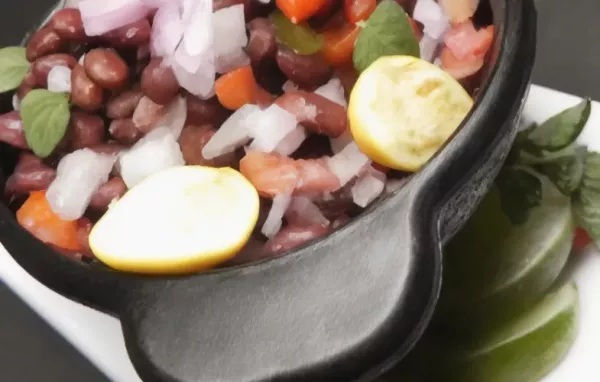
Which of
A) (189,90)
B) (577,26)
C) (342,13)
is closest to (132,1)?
(189,90)

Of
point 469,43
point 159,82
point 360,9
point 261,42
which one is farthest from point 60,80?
point 469,43

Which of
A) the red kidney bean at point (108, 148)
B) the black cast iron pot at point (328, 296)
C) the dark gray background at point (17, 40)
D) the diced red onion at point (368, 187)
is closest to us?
the black cast iron pot at point (328, 296)

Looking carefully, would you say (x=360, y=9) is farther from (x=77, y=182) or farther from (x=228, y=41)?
(x=77, y=182)

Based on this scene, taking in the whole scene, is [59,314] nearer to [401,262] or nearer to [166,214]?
[166,214]

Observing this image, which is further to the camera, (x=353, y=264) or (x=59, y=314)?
(x=59, y=314)

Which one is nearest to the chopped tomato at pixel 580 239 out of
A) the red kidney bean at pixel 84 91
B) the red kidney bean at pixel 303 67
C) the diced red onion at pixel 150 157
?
the red kidney bean at pixel 303 67

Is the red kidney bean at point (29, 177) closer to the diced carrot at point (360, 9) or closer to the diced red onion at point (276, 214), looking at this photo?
the diced red onion at point (276, 214)
